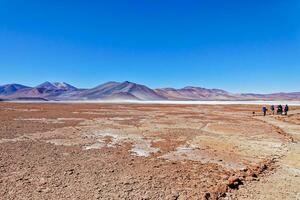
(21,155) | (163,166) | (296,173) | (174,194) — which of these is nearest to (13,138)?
(21,155)

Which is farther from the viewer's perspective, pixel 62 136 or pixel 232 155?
pixel 62 136

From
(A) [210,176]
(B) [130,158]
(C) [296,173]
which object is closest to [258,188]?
(A) [210,176]

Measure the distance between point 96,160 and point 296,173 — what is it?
23.1ft

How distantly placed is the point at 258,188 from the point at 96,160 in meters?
5.74

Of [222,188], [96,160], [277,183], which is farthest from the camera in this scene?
[96,160]

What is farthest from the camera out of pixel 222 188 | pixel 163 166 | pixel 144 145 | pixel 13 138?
pixel 13 138

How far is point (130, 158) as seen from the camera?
34.3ft

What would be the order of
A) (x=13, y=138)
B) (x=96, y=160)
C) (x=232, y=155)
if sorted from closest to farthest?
(x=96, y=160) < (x=232, y=155) < (x=13, y=138)

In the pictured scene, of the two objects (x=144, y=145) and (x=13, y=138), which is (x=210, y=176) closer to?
(x=144, y=145)

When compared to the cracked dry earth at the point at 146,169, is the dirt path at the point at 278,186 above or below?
below

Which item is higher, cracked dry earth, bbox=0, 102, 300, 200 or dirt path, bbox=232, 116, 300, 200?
cracked dry earth, bbox=0, 102, 300, 200

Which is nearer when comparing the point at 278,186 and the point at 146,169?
the point at 278,186

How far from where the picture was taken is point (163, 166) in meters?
9.33

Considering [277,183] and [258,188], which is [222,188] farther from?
[277,183]
